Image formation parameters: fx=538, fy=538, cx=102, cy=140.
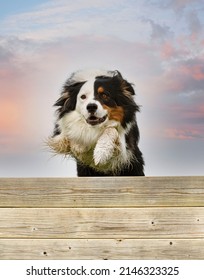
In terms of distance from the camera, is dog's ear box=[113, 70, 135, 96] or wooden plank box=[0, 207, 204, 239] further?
dog's ear box=[113, 70, 135, 96]

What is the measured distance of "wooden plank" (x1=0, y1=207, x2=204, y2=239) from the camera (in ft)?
7.34

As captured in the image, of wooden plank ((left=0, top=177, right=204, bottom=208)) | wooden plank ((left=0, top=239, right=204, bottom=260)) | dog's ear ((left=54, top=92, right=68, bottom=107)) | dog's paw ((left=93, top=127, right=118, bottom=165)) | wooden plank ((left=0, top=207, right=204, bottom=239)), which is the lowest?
wooden plank ((left=0, top=239, right=204, bottom=260))

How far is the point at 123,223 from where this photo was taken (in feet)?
7.34

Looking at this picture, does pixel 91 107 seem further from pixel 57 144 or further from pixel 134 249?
pixel 134 249

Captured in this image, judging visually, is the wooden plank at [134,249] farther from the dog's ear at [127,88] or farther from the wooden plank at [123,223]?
the dog's ear at [127,88]

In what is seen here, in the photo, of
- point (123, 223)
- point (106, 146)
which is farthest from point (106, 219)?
point (106, 146)

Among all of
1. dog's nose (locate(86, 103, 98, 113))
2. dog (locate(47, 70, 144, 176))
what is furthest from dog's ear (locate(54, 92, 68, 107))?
dog's nose (locate(86, 103, 98, 113))

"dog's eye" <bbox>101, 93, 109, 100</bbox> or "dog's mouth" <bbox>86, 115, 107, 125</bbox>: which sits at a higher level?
"dog's eye" <bbox>101, 93, 109, 100</bbox>

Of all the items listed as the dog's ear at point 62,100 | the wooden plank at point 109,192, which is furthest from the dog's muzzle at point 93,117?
the wooden plank at point 109,192

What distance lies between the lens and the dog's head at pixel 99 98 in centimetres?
228

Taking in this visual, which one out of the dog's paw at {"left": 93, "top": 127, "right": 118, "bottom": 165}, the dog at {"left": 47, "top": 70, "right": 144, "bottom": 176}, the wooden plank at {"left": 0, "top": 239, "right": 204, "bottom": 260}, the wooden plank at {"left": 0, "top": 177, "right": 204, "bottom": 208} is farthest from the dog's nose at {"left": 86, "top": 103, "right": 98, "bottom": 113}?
the wooden plank at {"left": 0, "top": 239, "right": 204, "bottom": 260}

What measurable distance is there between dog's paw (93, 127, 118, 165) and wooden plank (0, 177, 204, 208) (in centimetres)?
10

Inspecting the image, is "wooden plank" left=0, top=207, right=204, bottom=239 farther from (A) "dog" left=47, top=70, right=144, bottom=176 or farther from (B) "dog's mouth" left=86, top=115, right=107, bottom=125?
(B) "dog's mouth" left=86, top=115, right=107, bottom=125
